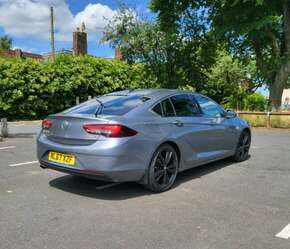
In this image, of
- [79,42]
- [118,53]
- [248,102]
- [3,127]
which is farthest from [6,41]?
[3,127]

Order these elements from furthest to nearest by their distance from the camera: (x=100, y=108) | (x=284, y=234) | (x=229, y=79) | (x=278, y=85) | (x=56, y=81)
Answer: (x=229, y=79)
(x=56, y=81)
(x=278, y=85)
(x=100, y=108)
(x=284, y=234)

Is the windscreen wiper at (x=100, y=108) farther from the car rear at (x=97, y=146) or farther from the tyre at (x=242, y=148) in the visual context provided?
the tyre at (x=242, y=148)

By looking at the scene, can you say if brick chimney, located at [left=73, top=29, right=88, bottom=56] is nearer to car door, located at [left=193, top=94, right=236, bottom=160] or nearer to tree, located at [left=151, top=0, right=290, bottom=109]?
tree, located at [left=151, top=0, right=290, bottom=109]

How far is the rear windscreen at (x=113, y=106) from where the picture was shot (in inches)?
226

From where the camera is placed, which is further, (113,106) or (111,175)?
(113,106)

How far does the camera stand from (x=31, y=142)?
11.3 m

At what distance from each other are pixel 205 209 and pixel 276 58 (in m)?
16.0

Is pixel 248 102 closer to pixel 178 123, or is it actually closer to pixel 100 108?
pixel 178 123

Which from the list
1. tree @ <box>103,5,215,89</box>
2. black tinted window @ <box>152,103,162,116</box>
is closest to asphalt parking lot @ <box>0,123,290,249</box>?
black tinted window @ <box>152,103,162,116</box>

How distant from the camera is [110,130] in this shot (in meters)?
5.20

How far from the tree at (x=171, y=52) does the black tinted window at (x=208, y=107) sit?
15630mm

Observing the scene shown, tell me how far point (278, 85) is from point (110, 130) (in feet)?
53.4

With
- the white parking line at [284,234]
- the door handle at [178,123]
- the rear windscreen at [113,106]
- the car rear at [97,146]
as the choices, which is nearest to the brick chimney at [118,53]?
the rear windscreen at [113,106]

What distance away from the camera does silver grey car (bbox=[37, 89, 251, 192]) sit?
521 cm
